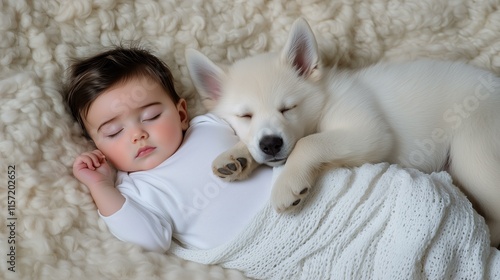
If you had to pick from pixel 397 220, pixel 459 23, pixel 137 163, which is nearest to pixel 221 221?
pixel 137 163

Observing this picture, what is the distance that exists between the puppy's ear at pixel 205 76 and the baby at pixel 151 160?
0.33 feet

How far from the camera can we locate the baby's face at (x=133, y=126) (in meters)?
2.09

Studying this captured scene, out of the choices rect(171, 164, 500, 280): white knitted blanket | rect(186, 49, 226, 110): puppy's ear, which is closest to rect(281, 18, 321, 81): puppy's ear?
rect(186, 49, 226, 110): puppy's ear

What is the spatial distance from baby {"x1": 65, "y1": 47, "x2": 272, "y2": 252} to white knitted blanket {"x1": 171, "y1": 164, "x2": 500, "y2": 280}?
12cm

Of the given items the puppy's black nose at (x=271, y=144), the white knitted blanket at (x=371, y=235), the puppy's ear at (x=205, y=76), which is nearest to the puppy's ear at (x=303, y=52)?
the puppy's ear at (x=205, y=76)

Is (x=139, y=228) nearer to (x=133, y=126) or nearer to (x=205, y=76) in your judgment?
(x=133, y=126)

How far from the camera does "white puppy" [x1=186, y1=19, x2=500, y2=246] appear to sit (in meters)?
1.94

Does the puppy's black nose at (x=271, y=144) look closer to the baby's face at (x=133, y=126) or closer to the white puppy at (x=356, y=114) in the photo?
the white puppy at (x=356, y=114)

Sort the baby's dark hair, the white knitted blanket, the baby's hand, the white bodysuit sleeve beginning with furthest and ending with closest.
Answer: the baby's dark hair → the baby's hand → the white bodysuit sleeve → the white knitted blanket

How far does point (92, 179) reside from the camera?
6.52 feet

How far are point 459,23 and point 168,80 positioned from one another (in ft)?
4.49

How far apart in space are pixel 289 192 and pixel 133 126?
69 cm

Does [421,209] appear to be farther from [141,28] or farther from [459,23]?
[141,28]

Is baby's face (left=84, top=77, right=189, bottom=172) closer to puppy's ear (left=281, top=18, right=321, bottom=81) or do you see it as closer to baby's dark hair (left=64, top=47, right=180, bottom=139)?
baby's dark hair (left=64, top=47, right=180, bottom=139)
